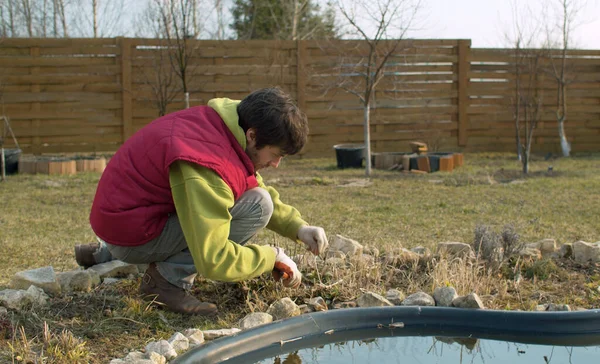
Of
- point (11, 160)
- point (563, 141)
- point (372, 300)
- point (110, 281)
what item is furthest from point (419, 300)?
point (563, 141)

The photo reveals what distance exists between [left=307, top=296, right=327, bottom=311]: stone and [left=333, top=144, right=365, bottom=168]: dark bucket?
7427mm

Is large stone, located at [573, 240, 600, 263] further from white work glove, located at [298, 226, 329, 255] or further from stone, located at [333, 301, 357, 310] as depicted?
white work glove, located at [298, 226, 329, 255]

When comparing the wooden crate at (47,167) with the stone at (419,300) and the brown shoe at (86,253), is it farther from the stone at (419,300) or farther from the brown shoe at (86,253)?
the stone at (419,300)

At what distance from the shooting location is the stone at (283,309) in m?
2.96

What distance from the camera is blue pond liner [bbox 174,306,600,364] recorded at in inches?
107

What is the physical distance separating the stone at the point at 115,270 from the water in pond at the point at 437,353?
1.24m

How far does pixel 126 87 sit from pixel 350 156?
4.12 m

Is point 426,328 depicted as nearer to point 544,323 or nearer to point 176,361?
point 544,323

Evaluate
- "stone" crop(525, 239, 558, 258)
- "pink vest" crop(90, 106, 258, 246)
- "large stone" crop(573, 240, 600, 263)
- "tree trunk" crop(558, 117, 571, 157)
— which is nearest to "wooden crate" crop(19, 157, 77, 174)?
"pink vest" crop(90, 106, 258, 246)

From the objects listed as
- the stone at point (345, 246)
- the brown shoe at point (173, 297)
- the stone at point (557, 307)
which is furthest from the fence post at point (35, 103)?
the stone at point (557, 307)

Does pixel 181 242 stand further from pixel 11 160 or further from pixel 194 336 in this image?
pixel 11 160

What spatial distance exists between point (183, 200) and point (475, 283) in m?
1.56

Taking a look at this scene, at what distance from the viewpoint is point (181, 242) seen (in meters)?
2.95

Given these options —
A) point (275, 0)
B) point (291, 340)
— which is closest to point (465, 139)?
point (291, 340)
